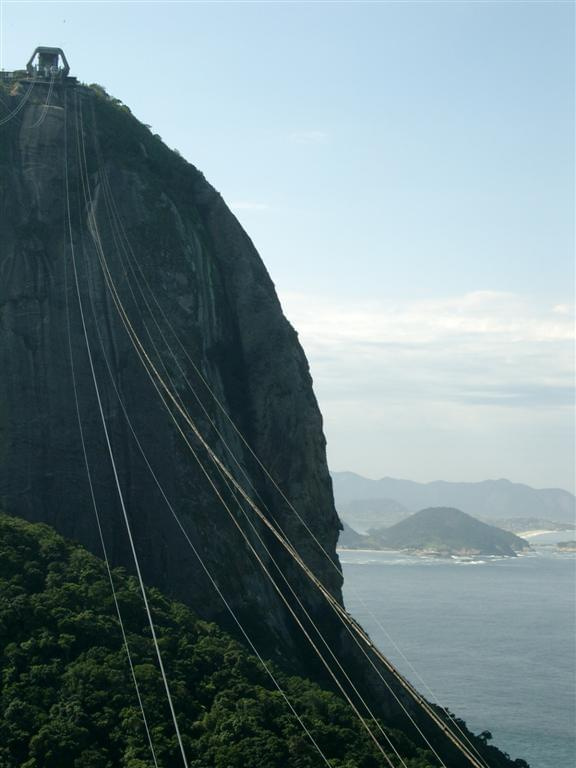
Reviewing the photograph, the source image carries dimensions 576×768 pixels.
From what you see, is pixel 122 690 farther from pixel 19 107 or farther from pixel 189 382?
pixel 19 107

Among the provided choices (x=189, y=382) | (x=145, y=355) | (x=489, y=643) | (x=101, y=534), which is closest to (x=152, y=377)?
(x=145, y=355)

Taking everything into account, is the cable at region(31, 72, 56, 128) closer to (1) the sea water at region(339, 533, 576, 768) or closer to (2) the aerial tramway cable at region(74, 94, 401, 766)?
(2) the aerial tramway cable at region(74, 94, 401, 766)

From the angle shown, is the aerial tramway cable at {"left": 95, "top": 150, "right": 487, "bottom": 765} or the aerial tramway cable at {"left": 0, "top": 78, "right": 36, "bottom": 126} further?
the aerial tramway cable at {"left": 0, "top": 78, "right": 36, "bottom": 126}

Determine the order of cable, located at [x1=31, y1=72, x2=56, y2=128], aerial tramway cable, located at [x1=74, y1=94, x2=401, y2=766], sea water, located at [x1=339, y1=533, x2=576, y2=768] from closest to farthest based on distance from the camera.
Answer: aerial tramway cable, located at [x1=74, y1=94, x2=401, y2=766]
cable, located at [x1=31, y1=72, x2=56, y2=128]
sea water, located at [x1=339, y1=533, x2=576, y2=768]

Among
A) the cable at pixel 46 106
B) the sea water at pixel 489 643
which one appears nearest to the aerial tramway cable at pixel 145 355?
the cable at pixel 46 106

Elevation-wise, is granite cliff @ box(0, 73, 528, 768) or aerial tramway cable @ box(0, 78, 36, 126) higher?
aerial tramway cable @ box(0, 78, 36, 126)

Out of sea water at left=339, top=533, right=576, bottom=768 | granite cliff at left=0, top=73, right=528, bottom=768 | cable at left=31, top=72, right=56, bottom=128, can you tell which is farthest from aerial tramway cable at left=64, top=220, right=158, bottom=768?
sea water at left=339, top=533, right=576, bottom=768

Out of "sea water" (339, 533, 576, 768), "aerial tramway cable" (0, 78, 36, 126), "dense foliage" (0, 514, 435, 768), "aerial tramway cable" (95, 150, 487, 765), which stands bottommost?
"sea water" (339, 533, 576, 768)
